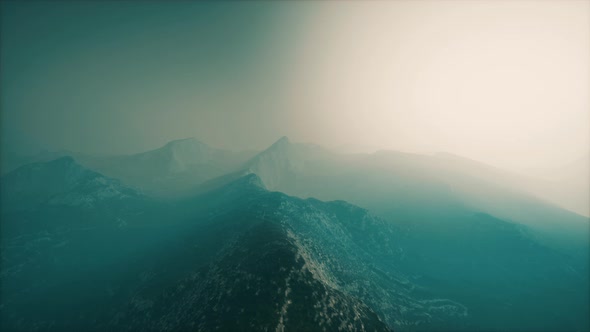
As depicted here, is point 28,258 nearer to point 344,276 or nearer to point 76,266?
point 76,266

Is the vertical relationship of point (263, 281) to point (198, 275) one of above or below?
above

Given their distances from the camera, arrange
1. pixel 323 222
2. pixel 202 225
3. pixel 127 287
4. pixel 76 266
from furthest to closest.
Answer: pixel 323 222 → pixel 202 225 → pixel 76 266 → pixel 127 287

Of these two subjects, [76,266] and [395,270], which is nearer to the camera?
[76,266]

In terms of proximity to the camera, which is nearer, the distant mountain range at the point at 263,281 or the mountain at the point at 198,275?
the mountain at the point at 198,275

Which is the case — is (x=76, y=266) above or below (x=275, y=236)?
below

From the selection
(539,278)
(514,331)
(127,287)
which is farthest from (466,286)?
(127,287)

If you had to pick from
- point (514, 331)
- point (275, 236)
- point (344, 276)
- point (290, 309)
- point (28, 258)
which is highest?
point (275, 236)

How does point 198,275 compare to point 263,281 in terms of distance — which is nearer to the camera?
point 263,281

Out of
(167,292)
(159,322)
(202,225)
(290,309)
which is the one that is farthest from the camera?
(202,225)

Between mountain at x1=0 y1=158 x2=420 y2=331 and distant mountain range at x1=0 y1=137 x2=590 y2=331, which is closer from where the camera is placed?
mountain at x1=0 y1=158 x2=420 y2=331

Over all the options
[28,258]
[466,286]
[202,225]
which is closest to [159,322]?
[202,225]
